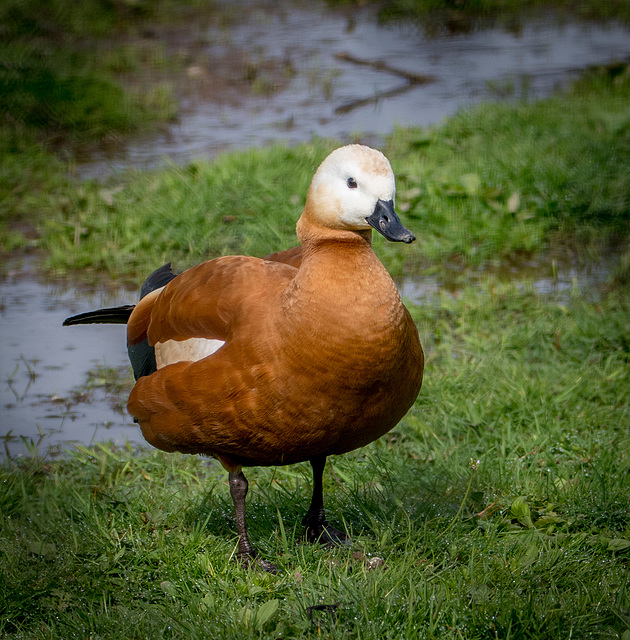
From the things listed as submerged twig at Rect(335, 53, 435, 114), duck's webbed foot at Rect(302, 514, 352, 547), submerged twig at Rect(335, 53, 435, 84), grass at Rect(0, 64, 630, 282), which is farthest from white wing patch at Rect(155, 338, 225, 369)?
submerged twig at Rect(335, 53, 435, 84)

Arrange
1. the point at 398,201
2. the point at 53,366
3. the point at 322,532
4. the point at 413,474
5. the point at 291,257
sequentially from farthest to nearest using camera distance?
1. the point at 398,201
2. the point at 53,366
3. the point at 413,474
4. the point at 291,257
5. the point at 322,532

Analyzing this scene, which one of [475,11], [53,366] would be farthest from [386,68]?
[53,366]

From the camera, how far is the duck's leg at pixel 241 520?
9.62ft

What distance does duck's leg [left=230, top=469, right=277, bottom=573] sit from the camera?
9.62 ft

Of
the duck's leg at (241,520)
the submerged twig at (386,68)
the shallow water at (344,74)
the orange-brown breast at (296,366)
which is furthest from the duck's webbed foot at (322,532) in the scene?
the submerged twig at (386,68)

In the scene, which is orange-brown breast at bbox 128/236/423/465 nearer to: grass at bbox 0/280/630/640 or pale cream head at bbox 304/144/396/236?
pale cream head at bbox 304/144/396/236

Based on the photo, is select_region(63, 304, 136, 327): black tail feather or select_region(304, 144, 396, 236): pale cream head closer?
select_region(304, 144, 396, 236): pale cream head

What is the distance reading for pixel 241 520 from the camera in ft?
9.71

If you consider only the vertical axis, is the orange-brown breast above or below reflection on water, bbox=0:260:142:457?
above

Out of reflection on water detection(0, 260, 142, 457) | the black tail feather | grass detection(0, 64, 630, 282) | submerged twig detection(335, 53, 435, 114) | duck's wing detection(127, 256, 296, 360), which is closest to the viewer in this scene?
duck's wing detection(127, 256, 296, 360)

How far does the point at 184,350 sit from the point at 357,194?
77 centimetres

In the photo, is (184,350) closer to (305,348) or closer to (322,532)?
(305,348)

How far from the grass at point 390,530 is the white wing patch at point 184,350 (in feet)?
1.87

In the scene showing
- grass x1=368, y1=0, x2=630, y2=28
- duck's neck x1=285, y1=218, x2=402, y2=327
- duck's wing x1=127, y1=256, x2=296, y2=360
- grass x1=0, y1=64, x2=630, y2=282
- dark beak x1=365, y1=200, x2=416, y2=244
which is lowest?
grass x1=0, y1=64, x2=630, y2=282
